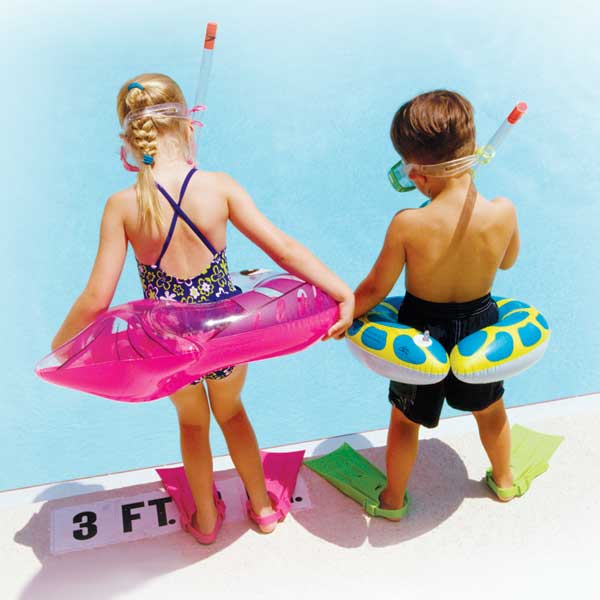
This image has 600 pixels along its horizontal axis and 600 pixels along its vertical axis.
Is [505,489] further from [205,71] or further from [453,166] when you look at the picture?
[205,71]

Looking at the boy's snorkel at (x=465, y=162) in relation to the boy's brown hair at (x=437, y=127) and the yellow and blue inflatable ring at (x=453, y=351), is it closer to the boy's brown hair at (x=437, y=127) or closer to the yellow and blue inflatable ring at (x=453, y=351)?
the boy's brown hair at (x=437, y=127)

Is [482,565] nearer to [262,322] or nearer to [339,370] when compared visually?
[262,322]

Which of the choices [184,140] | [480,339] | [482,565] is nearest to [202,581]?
[482,565]

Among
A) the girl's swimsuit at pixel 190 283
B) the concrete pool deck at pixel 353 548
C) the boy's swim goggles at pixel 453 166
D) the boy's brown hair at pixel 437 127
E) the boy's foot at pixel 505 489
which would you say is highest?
the boy's brown hair at pixel 437 127

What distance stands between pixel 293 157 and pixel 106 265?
3.78 meters

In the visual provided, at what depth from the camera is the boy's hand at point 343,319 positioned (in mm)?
2379

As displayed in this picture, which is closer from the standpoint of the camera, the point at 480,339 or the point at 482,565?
the point at 480,339

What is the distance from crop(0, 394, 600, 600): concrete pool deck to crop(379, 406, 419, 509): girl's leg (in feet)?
0.48

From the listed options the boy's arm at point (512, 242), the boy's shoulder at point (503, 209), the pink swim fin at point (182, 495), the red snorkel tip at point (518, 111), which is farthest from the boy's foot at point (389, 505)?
the red snorkel tip at point (518, 111)

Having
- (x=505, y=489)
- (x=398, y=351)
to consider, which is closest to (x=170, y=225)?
(x=398, y=351)

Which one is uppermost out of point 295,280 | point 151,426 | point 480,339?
point 295,280

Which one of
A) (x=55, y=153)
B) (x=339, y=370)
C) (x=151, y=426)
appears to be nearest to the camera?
(x=151, y=426)

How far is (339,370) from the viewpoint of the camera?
426 cm

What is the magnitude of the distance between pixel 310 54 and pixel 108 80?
1.85 meters
